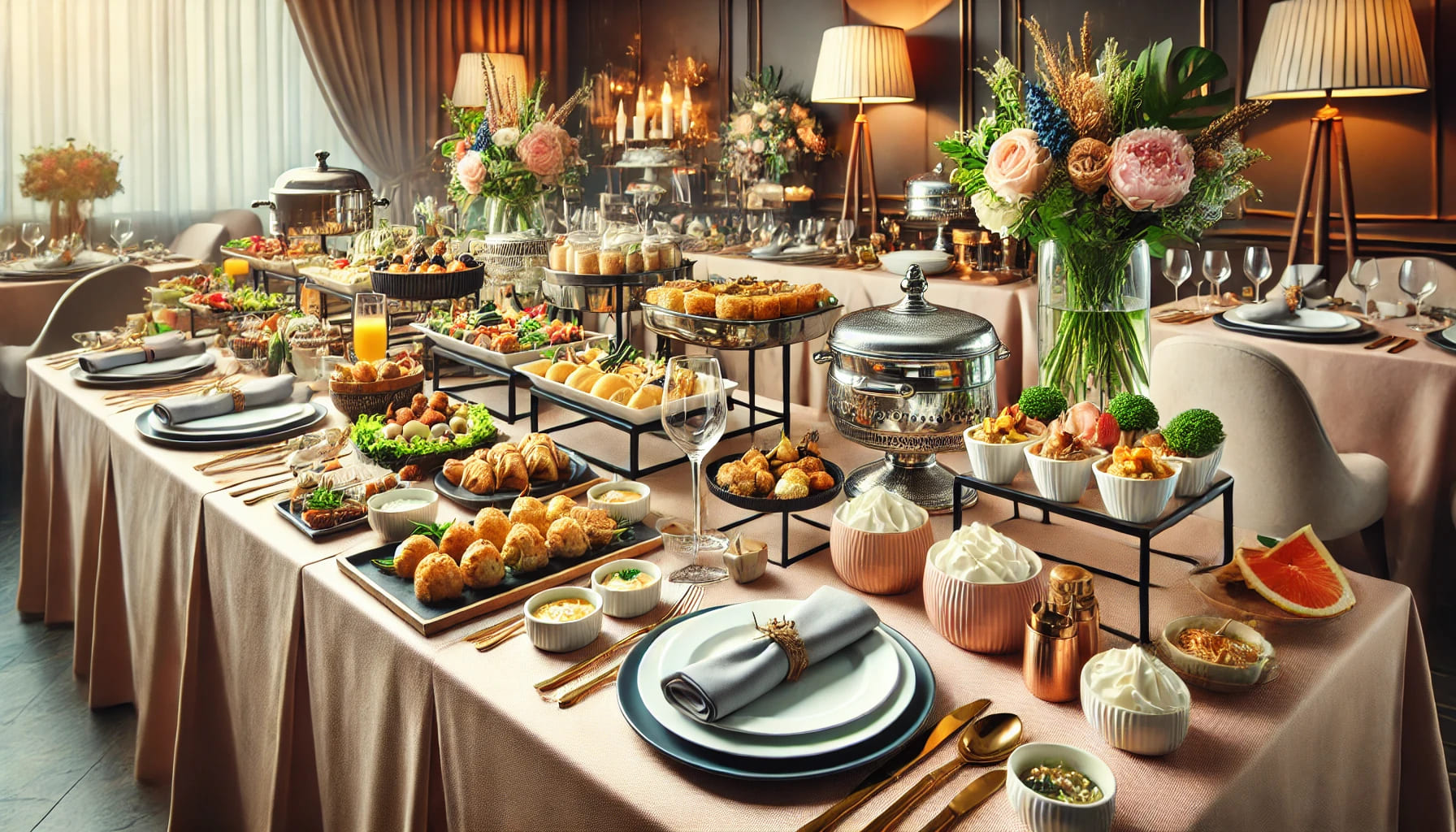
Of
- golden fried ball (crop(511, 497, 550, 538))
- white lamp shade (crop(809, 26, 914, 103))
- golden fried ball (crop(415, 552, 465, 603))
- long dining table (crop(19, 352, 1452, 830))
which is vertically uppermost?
white lamp shade (crop(809, 26, 914, 103))

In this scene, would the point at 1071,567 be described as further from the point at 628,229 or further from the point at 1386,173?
the point at 1386,173

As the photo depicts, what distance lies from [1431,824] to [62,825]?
2.45 metres

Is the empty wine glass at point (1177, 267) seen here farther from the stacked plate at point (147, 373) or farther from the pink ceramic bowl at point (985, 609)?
the stacked plate at point (147, 373)

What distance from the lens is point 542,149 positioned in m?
2.71

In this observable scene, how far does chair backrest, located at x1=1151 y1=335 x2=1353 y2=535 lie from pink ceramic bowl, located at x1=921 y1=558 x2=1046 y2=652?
131 centimetres

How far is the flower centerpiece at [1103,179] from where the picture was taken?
1387 millimetres

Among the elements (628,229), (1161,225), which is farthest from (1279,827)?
(628,229)

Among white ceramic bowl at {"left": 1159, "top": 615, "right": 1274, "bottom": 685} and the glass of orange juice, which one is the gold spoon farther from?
the glass of orange juice

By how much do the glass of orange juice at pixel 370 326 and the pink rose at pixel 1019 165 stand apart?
1509 millimetres

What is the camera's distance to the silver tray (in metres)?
1.73

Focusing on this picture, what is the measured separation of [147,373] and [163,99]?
433 cm

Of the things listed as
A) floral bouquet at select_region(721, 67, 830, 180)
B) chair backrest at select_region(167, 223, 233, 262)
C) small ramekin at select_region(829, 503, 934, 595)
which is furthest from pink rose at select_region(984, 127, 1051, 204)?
chair backrest at select_region(167, 223, 233, 262)

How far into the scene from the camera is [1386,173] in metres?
3.81

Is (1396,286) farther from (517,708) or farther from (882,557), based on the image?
(517,708)
